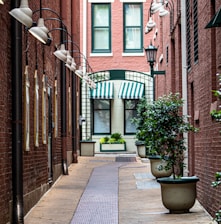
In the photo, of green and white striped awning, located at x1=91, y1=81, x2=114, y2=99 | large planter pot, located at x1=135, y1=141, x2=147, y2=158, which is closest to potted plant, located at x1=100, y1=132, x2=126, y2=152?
green and white striped awning, located at x1=91, y1=81, x2=114, y2=99

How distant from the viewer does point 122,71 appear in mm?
32469

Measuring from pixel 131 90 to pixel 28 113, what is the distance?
67.5 ft

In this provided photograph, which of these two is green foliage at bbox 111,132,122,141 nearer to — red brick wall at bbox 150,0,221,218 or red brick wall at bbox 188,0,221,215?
red brick wall at bbox 150,0,221,218

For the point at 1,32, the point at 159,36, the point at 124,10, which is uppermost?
the point at 124,10

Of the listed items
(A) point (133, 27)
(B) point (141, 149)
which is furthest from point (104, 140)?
(A) point (133, 27)

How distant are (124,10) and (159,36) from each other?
9396 millimetres

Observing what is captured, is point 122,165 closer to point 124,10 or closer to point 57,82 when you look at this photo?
point 57,82

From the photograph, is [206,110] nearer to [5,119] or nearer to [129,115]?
[5,119]

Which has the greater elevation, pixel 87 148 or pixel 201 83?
pixel 201 83

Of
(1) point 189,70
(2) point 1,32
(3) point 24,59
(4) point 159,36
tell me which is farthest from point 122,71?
(2) point 1,32

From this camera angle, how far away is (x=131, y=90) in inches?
1271

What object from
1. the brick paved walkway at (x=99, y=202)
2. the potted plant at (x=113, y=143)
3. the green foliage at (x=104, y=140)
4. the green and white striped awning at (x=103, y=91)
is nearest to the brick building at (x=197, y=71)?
the brick paved walkway at (x=99, y=202)

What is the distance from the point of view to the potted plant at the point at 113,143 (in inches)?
1270

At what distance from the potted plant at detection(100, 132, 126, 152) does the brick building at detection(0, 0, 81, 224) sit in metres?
12.2
